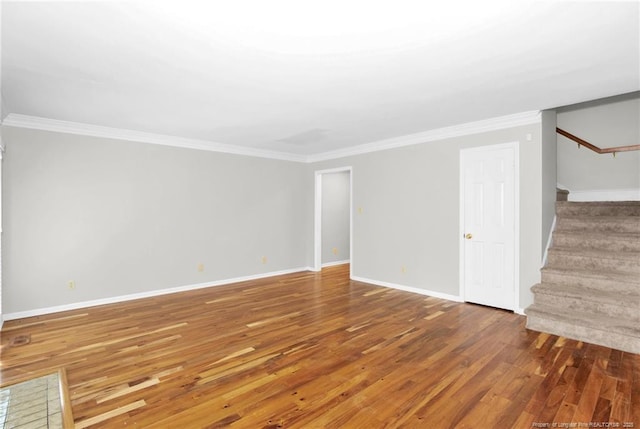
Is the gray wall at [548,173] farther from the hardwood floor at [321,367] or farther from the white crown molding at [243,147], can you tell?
the hardwood floor at [321,367]

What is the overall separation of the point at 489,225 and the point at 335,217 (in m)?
3.89

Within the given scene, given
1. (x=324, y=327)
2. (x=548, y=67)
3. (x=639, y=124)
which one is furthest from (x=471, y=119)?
(x=324, y=327)

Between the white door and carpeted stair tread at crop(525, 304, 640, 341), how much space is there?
2.12ft

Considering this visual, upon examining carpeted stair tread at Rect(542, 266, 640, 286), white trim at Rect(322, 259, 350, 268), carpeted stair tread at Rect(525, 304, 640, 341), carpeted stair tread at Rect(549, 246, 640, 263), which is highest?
carpeted stair tread at Rect(549, 246, 640, 263)

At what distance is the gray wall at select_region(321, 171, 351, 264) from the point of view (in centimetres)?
745

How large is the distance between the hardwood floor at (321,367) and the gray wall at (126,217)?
24.1 inches

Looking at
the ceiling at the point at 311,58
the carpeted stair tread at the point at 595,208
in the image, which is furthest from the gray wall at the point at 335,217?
the carpeted stair tread at the point at 595,208

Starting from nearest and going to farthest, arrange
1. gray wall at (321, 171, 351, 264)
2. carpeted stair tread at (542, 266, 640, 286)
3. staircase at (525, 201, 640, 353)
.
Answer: staircase at (525, 201, 640, 353)
carpeted stair tread at (542, 266, 640, 286)
gray wall at (321, 171, 351, 264)

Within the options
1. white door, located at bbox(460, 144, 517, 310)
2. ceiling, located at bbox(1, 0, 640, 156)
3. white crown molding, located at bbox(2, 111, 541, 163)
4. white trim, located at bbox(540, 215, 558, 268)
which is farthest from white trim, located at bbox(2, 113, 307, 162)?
white trim, located at bbox(540, 215, 558, 268)

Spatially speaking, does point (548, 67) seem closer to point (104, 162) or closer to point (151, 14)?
point (151, 14)

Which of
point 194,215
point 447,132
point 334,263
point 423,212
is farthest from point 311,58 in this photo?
point 334,263

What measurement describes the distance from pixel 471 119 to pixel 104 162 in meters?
5.06

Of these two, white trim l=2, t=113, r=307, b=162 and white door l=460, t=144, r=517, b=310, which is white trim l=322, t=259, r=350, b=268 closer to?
white trim l=2, t=113, r=307, b=162

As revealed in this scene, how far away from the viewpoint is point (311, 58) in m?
2.42
